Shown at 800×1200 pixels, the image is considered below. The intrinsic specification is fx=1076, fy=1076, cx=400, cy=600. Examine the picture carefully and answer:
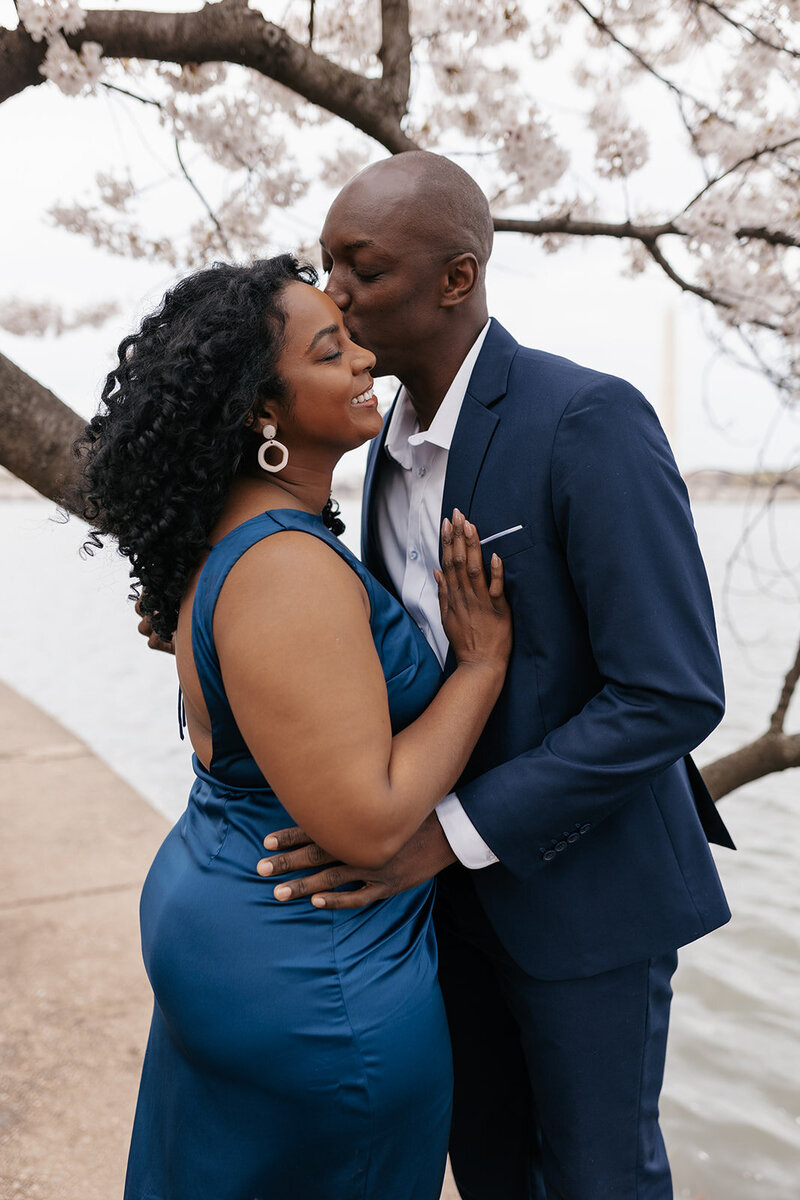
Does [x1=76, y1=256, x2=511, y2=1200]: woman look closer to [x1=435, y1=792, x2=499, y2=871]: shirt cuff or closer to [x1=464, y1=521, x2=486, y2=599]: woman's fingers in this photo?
[x1=464, y1=521, x2=486, y2=599]: woman's fingers

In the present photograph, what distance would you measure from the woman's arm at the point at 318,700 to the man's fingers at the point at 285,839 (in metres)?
0.12

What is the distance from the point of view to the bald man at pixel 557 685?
5.42 feet

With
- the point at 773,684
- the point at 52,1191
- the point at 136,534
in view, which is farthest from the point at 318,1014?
the point at 773,684

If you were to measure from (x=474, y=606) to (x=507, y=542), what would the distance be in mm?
120

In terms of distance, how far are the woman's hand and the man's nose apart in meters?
0.43

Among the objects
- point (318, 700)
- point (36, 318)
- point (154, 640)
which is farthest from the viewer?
point (36, 318)

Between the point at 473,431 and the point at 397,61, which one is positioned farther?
the point at 397,61

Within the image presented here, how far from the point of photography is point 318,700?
146 cm

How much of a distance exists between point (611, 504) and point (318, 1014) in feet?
2.86

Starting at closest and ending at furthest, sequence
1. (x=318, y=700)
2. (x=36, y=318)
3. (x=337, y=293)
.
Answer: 1. (x=318, y=700)
2. (x=337, y=293)
3. (x=36, y=318)

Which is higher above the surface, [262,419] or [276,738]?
[262,419]

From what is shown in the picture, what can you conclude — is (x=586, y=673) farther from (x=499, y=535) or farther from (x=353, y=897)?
(x=353, y=897)

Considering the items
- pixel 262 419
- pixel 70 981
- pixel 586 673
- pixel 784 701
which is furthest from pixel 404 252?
pixel 70 981

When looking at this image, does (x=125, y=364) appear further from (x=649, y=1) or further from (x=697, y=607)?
(x=649, y=1)
